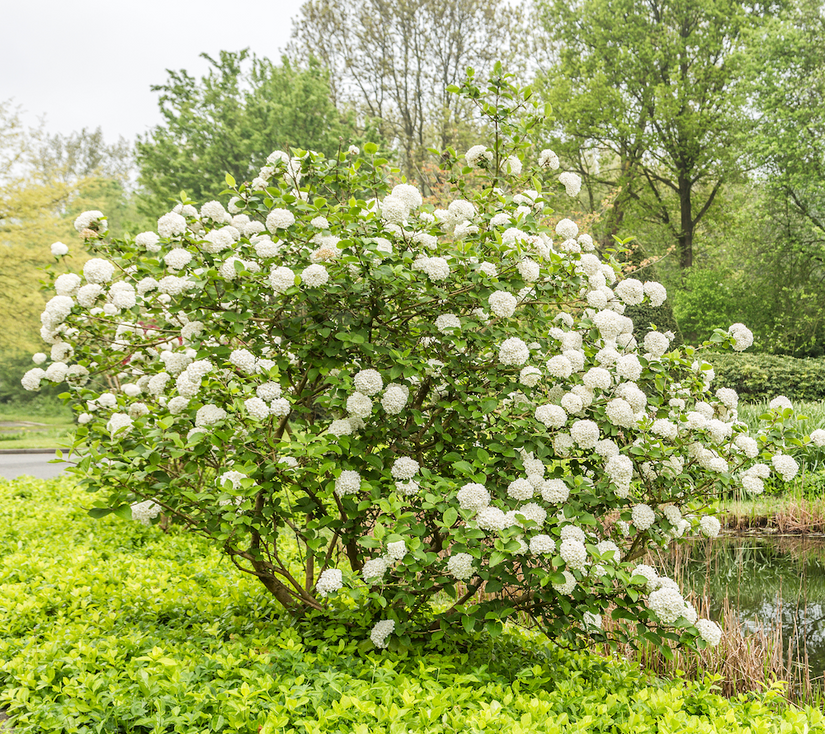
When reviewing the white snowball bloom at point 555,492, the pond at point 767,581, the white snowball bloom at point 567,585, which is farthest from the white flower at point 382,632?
the pond at point 767,581

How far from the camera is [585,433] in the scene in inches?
101

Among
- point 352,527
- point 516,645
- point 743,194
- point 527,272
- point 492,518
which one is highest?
point 743,194

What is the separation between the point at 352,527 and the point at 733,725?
1.88 metres

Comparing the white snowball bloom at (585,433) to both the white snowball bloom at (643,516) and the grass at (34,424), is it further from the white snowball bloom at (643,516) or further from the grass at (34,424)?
the grass at (34,424)

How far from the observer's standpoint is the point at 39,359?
3443 mm

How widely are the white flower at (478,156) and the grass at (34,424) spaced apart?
14370mm

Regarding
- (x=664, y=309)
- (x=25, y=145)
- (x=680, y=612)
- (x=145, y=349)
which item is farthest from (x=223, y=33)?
(x=680, y=612)

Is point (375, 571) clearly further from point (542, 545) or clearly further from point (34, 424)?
point (34, 424)

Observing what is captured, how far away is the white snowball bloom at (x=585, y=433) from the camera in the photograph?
2561 millimetres

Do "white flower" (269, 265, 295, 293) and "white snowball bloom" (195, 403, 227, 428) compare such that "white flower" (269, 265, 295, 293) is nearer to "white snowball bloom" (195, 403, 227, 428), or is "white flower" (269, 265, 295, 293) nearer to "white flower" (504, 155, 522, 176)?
"white snowball bloom" (195, 403, 227, 428)

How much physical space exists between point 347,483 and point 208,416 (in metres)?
0.71

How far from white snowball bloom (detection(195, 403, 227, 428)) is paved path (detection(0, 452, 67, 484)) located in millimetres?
9937

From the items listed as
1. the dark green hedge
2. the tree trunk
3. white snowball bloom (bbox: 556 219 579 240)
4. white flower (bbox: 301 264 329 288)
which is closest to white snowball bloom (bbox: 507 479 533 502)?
white flower (bbox: 301 264 329 288)

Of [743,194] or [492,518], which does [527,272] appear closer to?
[492,518]
